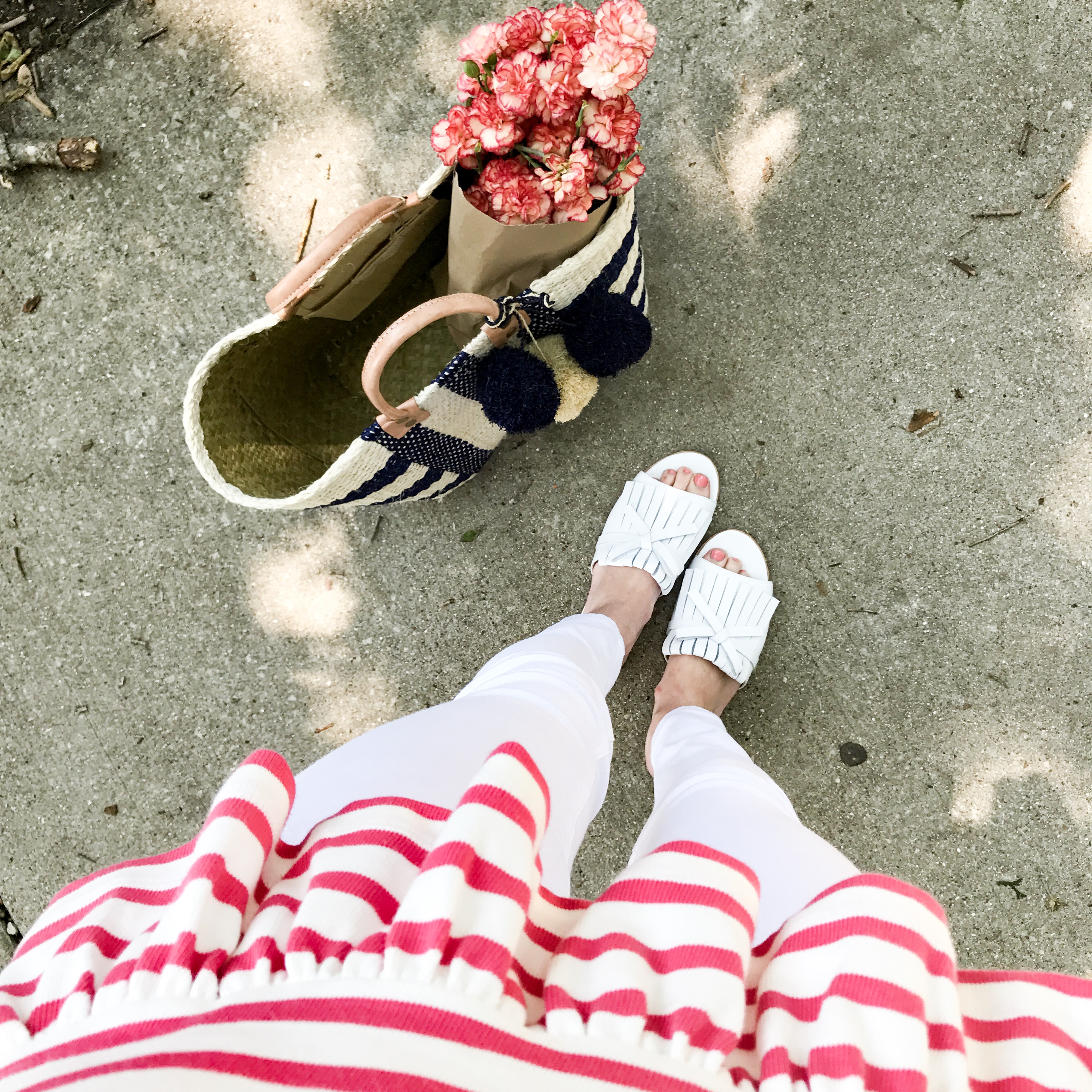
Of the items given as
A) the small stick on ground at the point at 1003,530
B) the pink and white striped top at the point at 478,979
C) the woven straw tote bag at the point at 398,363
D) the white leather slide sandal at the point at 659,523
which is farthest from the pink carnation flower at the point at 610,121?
the small stick on ground at the point at 1003,530

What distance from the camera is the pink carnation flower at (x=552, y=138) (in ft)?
3.27

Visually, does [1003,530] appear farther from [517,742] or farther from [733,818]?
[517,742]

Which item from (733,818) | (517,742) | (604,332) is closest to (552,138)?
(604,332)

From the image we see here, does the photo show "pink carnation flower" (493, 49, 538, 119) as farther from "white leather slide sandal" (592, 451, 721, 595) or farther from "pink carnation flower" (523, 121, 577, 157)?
"white leather slide sandal" (592, 451, 721, 595)

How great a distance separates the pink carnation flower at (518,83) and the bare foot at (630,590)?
69 cm

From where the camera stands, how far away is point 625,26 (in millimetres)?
922

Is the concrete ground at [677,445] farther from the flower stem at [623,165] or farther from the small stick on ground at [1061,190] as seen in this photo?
the flower stem at [623,165]

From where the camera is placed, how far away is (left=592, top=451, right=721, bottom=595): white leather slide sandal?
55.2 inches

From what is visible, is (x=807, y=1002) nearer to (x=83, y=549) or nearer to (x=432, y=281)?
(x=432, y=281)

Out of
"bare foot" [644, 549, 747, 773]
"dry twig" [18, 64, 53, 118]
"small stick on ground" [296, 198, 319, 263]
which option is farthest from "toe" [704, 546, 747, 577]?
"dry twig" [18, 64, 53, 118]

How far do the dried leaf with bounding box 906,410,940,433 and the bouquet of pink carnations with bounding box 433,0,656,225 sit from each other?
716 mm

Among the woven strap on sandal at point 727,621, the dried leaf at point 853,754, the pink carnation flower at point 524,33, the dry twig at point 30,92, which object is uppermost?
Answer: the dry twig at point 30,92

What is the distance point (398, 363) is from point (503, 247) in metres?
0.41

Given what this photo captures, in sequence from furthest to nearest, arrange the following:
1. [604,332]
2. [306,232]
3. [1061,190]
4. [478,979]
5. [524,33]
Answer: [306,232]
[1061,190]
[604,332]
[524,33]
[478,979]
